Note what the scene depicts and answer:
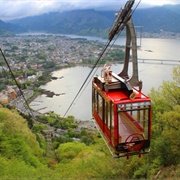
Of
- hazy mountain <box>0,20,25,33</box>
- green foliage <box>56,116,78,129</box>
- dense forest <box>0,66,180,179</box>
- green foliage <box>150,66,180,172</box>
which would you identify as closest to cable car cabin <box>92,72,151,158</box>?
dense forest <box>0,66,180,179</box>

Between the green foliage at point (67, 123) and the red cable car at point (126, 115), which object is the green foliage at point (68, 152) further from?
the red cable car at point (126, 115)

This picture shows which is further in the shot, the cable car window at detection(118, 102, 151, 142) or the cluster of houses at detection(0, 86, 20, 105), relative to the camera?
the cluster of houses at detection(0, 86, 20, 105)

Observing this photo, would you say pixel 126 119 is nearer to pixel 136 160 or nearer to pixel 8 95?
pixel 136 160

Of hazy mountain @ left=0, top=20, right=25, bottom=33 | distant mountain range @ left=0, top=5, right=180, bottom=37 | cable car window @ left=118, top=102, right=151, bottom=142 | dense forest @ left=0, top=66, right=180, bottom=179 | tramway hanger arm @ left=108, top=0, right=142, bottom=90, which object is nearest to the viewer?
cable car window @ left=118, top=102, right=151, bottom=142

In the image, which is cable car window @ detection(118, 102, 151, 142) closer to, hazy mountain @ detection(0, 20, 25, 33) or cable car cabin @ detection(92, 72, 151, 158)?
cable car cabin @ detection(92, 72, 151, 158)

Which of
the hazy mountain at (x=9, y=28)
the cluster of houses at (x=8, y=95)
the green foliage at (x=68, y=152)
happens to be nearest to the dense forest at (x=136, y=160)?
the green foliage at (x=68, y=152)

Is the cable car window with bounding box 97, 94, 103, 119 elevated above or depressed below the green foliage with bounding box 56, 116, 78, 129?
above

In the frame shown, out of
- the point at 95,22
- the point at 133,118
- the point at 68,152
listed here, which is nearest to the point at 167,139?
the point at 133,118
